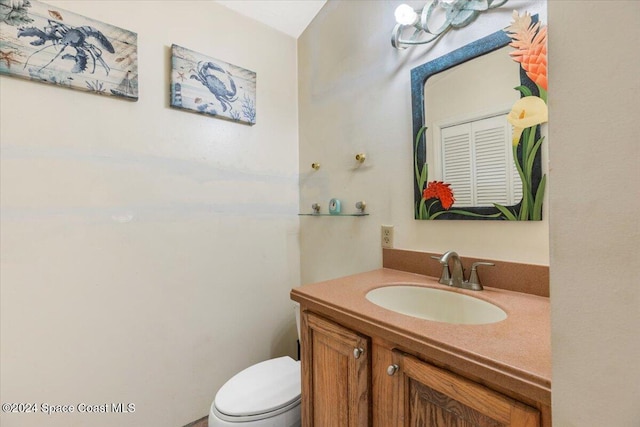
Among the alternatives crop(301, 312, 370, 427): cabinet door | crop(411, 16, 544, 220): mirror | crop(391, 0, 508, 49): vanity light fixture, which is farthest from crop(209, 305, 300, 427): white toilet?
crop(391, 0, 508, 49): vanity light fixture

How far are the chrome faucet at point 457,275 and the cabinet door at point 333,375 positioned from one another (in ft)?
1.56

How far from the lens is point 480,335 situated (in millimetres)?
636

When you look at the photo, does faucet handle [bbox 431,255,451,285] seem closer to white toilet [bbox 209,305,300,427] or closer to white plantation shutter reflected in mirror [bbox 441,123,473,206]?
white plantation shutter reflected in mirror [bbox 441,123,473,206]

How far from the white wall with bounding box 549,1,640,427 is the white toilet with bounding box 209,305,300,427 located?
100 centimetres

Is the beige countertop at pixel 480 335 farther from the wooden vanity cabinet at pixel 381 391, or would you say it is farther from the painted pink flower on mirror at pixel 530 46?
the painted pink flower on mirror at pixel 530 46

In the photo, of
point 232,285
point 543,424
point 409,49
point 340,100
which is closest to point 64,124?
point 232,285

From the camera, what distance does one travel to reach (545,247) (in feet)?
3.01

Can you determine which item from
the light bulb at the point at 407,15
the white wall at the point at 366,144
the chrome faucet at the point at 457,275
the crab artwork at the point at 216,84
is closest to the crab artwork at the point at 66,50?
the crab artwork at the point at 216,84

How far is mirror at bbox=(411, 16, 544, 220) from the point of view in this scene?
982 millimetres

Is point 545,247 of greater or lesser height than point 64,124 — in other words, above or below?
below

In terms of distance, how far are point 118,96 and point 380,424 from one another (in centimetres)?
165

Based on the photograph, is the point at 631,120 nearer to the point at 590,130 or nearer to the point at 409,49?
the point at 590,130

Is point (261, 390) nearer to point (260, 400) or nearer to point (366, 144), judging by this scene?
point (260, 400)

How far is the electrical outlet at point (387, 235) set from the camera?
4.47ft
